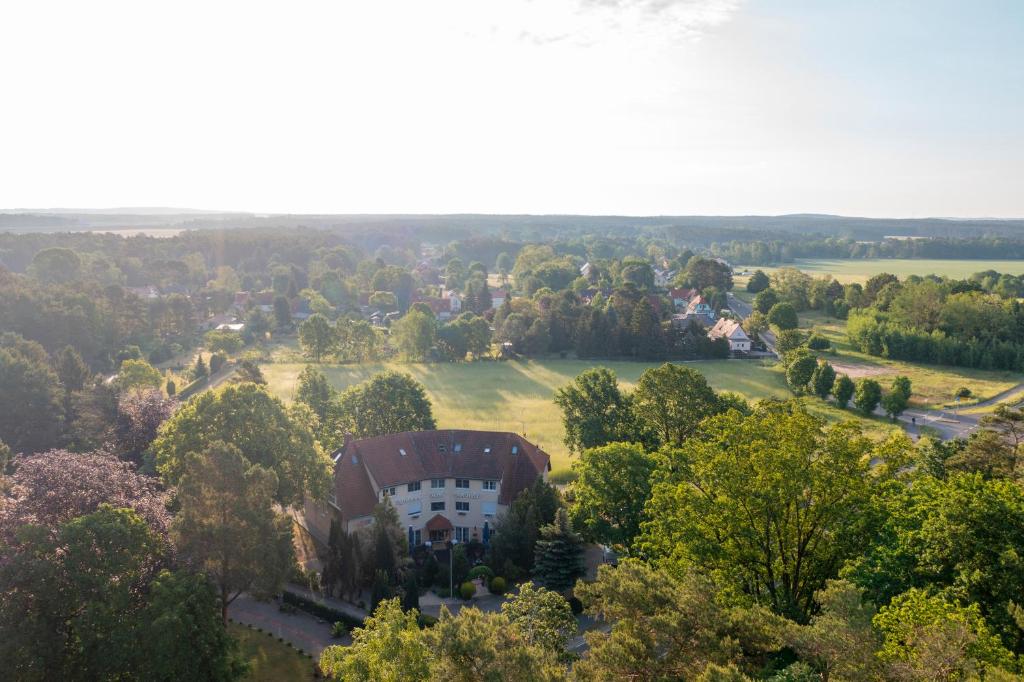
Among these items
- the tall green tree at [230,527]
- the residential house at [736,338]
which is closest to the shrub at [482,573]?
the tall green tree at [230,527]

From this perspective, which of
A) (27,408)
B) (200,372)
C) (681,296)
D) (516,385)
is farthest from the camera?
(681,296)

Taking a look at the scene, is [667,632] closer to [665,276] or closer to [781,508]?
[781,508]

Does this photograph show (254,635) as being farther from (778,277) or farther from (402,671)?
(778,277)

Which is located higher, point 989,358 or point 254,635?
point 989,358

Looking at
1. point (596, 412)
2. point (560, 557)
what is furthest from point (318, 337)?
point (560, 557)

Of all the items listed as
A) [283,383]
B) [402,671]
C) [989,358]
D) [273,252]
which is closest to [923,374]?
[989,358]

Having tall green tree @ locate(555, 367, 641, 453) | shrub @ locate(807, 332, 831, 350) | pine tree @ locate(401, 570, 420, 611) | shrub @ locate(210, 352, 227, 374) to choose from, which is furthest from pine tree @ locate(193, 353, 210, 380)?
shrub @ locate(807, 332, 831, 350)
